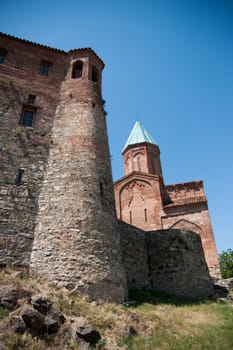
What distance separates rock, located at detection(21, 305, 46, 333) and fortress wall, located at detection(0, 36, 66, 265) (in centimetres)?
281

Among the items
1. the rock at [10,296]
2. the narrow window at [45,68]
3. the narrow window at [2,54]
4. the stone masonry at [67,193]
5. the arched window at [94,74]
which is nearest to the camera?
the rock at [10,296]

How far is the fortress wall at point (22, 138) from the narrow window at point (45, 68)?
218mm

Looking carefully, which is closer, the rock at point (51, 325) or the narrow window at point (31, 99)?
the rock at point (51, 325)

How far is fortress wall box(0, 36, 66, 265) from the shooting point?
9297 mm

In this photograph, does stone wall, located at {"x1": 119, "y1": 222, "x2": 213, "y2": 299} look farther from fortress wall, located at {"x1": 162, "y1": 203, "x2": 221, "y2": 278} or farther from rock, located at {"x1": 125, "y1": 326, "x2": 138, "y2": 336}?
fortress wall, located at {"x1": 162, "y1": 203, "x2": 221, "y2": 278}

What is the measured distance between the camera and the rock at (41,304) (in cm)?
656

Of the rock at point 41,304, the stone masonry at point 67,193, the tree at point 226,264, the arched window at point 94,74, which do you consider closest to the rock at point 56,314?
the rock at point 41,304

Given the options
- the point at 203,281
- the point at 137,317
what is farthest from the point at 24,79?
the point at 203,281

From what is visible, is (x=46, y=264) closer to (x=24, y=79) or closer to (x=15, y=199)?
(x=15, y=199)

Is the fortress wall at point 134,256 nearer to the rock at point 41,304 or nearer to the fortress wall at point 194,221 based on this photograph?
the rock at point 41,304

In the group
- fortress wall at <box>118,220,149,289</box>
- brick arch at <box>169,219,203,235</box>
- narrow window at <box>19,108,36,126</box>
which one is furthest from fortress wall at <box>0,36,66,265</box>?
brick arch at <box>169,219,203,235</box>

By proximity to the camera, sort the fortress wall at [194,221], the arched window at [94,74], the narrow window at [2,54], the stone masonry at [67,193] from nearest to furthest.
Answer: the stone masonry at [67,193], the narrow window at [2,54], the arched window at [94,74], the fortress wall at [194,221]

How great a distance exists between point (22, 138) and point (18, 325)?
24.2 ft

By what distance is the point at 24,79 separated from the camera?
1303 cm
